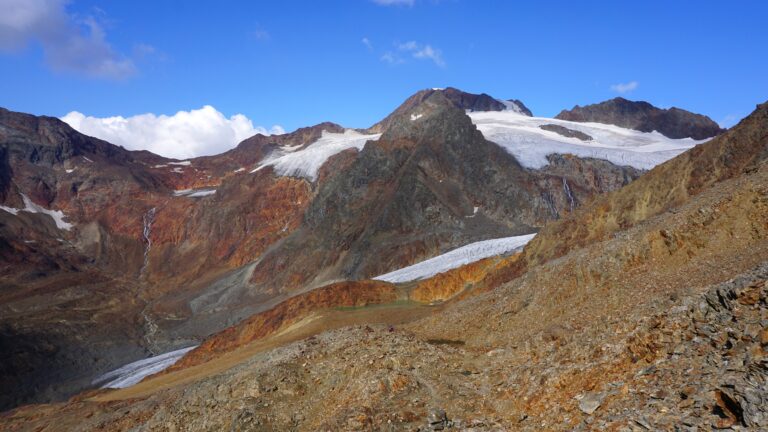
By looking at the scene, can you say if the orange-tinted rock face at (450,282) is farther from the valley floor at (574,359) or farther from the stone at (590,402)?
the stone at (590,402)

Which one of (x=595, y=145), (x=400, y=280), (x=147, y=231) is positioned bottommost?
(x=400, y=280)

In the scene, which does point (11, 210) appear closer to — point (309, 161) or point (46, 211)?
point (46, 211)

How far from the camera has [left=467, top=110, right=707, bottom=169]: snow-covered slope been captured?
395 ft

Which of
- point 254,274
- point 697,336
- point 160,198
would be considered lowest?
point 254,274

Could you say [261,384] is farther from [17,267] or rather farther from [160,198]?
[160,198]

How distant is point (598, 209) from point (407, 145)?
223ft

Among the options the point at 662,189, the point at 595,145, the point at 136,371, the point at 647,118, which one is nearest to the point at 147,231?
the point at 136,371

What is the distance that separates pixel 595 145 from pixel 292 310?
Result: 10622cm

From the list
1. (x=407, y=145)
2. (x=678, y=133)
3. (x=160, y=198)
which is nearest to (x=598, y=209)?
→ (x=407, y=145)

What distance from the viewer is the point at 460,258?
67.8m

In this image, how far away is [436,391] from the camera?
14.5 metres

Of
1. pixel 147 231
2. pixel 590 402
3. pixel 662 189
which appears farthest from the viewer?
pixel 147 231

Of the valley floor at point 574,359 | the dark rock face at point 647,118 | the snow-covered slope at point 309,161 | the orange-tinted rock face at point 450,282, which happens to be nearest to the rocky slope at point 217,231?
the orange-tinted rock face at point 450,282

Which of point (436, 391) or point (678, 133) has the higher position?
point (678, 133)
